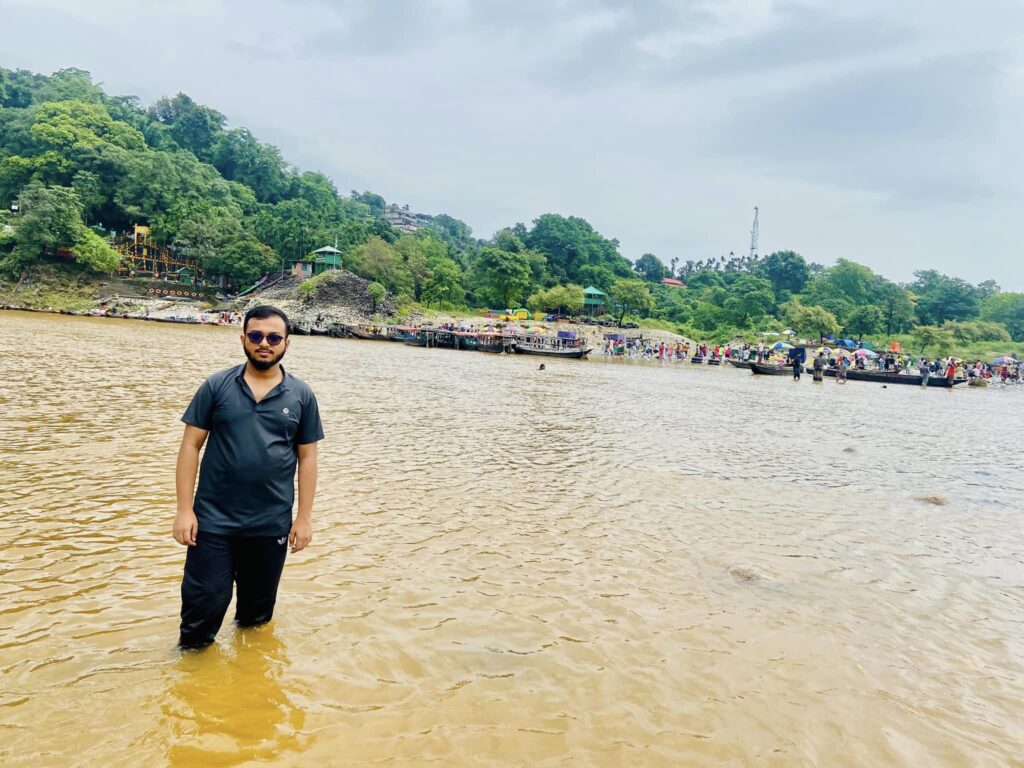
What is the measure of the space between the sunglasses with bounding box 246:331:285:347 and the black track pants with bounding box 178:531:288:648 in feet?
3.41

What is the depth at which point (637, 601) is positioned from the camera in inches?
180

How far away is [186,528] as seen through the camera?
303cm

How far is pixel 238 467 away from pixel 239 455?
63 millimetres

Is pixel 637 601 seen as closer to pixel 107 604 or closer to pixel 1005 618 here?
pixel 1005 618

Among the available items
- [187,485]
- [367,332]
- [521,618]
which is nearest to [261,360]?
[187,485]

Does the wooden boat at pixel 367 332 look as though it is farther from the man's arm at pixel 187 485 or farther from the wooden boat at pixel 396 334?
the man's arm at pixel 187 485

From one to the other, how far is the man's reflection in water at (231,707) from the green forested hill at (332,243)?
69.9m

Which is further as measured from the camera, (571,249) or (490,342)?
(571,249)

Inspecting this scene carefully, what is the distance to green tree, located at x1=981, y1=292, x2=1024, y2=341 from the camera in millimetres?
83500

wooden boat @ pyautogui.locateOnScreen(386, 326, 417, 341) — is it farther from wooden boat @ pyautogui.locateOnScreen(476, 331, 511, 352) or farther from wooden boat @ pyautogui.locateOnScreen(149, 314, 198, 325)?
wooden boat @ pyautogui.locateOnScreen(149, 314, 198, 325)

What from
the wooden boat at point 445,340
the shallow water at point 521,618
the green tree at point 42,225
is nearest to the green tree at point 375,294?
the wooden boat at point 445,340

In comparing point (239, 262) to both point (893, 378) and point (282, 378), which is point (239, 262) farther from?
point (282, 378)

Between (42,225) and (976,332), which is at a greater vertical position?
(42,225)

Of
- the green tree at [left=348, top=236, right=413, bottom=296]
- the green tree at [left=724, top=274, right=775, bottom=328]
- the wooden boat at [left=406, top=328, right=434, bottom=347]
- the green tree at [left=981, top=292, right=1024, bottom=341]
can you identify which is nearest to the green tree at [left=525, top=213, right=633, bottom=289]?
the green tree at [left=724, top=274, right=775, bottom=328]
